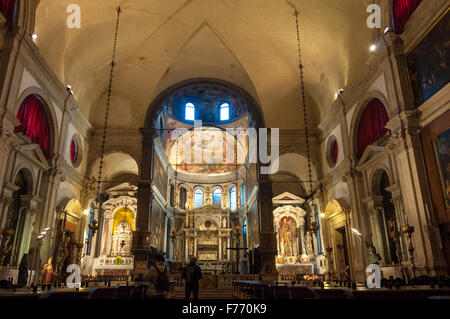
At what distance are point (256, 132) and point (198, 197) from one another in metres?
15.1

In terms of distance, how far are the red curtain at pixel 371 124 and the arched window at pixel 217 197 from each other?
20.0m

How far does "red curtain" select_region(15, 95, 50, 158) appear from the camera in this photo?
12330mm

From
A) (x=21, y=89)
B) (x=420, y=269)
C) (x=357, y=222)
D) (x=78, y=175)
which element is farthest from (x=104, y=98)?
(x=420, y=269)

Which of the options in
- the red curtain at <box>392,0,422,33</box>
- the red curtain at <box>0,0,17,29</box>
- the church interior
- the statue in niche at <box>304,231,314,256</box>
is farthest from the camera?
the statue in niche at <box>304,231,314,256</box>

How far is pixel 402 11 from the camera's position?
11242mm

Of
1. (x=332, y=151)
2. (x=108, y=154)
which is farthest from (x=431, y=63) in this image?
(x=108, y=154)

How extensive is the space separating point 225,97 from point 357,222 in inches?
761

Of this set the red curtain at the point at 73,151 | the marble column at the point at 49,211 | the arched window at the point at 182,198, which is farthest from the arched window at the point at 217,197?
the marble column at the point at 49,211

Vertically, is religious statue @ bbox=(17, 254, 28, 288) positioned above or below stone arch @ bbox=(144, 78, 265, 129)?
below

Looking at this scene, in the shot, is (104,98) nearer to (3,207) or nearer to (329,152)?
(3,207)

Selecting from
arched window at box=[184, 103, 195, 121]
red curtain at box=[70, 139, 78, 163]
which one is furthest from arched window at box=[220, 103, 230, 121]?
red curtain at box=[70, 139, 78, 163]

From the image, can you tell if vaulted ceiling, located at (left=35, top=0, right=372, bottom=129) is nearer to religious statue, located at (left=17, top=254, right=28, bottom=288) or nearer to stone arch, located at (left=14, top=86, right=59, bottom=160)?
stone arch, located at (left=14, top=86, right=59, bottom=160)

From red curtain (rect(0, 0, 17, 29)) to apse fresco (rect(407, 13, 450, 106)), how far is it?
13447mm
